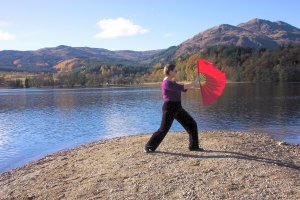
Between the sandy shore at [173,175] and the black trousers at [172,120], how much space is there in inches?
19.3

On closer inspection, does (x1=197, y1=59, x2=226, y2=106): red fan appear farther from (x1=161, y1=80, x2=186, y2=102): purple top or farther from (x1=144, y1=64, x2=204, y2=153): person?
(x1=161, y1=80, x2=186, y2=102): purple top

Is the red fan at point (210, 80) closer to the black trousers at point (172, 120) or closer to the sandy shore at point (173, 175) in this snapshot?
the black trousers at point (172, 120)

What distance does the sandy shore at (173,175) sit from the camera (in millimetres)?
11461

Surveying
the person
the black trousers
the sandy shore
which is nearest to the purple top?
the person

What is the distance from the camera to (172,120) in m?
14.8

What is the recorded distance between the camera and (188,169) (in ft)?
43.5

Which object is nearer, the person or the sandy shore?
the sandy shore

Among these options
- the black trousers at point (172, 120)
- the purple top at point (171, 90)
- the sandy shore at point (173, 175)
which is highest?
the purple top at point (171, 90)

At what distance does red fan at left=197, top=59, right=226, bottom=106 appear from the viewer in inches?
596

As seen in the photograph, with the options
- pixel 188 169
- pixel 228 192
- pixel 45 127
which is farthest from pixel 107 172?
pixel 45 127

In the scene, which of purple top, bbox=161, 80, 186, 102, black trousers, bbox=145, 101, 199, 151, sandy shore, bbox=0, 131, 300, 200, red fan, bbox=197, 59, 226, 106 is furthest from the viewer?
red fan, bbox=197, 59, 226, 106

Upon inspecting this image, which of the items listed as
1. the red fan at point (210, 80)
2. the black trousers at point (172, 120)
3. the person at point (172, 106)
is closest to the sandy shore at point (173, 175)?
the black trousers at point (172, 120)

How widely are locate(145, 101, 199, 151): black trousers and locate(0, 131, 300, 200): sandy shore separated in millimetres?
490

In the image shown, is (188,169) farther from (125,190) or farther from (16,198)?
(16,198)
